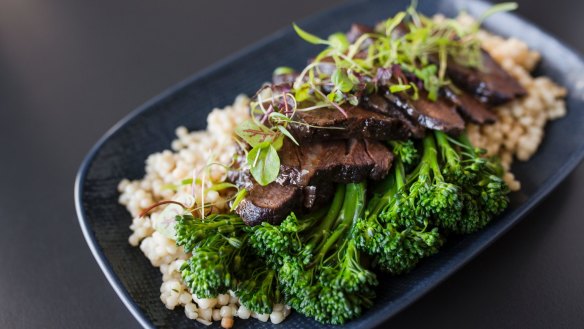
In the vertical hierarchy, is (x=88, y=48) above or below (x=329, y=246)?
above

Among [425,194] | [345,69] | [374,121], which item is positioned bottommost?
[425,194]

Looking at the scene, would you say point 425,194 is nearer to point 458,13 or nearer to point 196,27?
point 458,13

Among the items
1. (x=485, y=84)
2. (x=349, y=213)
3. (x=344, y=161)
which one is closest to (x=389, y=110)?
(x=344, y=161)

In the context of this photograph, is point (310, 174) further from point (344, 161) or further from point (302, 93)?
point (302, 93)

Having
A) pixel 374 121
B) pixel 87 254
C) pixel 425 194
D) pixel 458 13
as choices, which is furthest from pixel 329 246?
pixel 458 13

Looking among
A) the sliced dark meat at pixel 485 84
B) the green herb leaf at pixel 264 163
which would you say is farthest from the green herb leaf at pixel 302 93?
the sliced dark meat at pixel 485 84

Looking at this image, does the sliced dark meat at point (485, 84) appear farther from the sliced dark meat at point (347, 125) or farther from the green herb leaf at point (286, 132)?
the green herb leaf at point (286, 132)

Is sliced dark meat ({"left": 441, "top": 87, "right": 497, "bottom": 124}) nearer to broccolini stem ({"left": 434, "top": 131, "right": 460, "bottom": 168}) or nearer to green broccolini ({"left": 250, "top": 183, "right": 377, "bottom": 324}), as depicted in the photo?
broccolini stem ({"left": 434, "top": 131, "right": 460, "bottom": 168})
